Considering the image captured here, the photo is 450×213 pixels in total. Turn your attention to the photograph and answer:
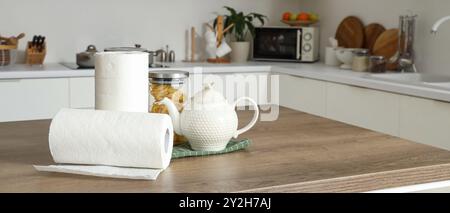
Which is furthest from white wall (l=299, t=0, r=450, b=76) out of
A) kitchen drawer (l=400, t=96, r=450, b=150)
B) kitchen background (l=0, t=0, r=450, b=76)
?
kitchen drawer (l=400, t=96, r=450, b=150)

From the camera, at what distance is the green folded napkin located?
4.26 ft

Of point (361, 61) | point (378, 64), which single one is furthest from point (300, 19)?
point (378, 64)

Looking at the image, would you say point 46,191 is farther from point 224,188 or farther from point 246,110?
point 246,110

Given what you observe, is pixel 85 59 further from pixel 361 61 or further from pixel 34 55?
pixel 361 61

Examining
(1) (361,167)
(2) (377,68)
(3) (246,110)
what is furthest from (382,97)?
(1) (361,167)

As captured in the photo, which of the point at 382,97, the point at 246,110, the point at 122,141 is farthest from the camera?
the point at 382,97

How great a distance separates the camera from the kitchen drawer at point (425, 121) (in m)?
2.53

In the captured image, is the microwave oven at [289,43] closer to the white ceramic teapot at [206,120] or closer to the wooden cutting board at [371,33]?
the wooden cutting board at [371,33]

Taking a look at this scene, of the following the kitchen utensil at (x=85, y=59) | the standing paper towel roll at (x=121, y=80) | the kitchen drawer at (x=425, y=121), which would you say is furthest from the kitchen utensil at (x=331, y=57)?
the standing paper towel roll at (x=121, y=80)

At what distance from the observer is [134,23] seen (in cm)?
422

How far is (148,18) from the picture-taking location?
4.25 m

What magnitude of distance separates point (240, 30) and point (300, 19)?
447 millimetres

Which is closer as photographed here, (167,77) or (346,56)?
(167,77)
